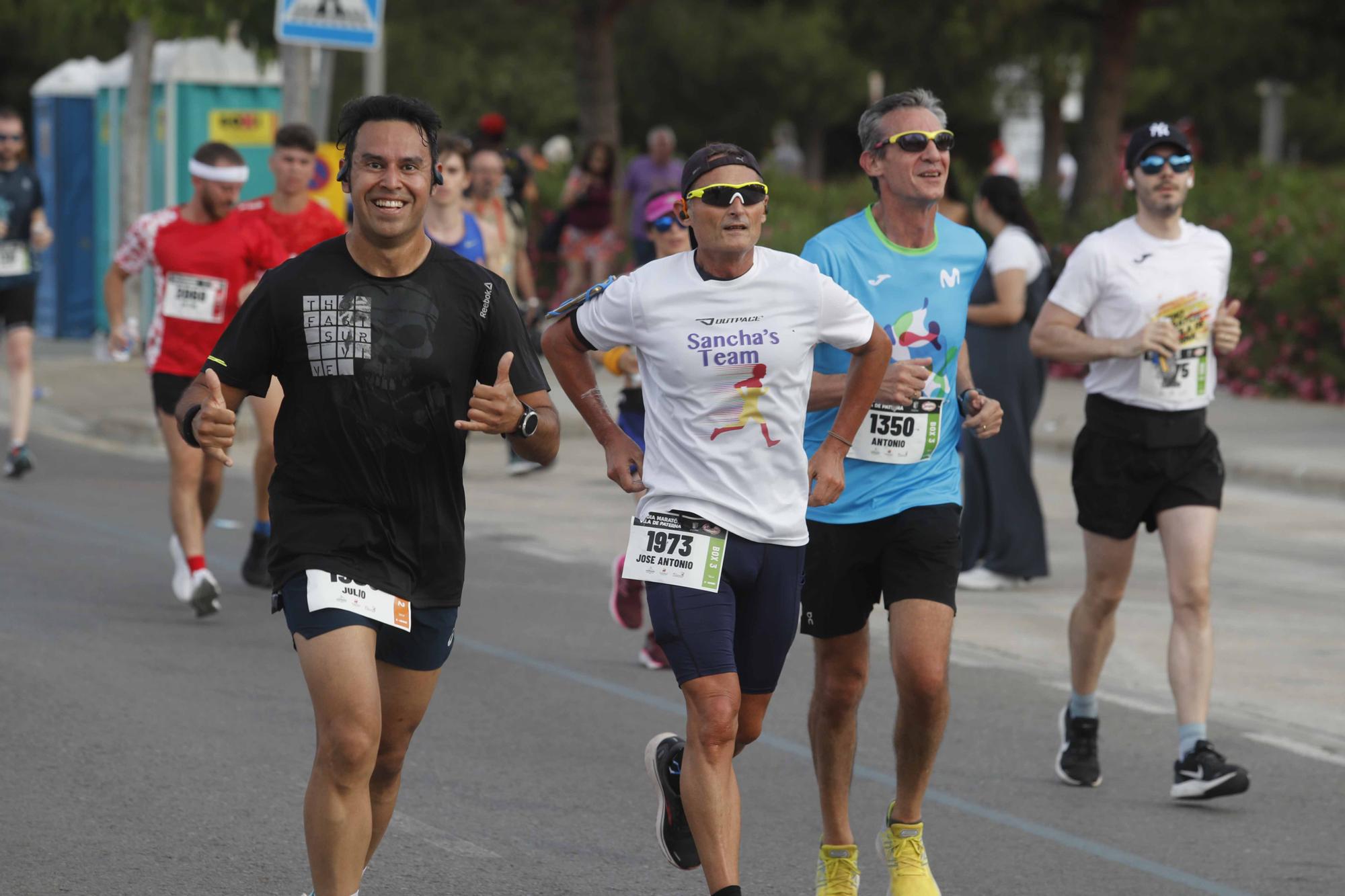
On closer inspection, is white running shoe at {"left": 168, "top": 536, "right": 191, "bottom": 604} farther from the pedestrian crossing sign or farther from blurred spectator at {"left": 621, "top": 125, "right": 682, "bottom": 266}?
blurred spectator at {"left": 621, "top": 125, "right": 682, "bottom": 266}

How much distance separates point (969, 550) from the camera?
10.6 meters

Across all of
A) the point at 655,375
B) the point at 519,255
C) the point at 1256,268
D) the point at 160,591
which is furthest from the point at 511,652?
the point at 1256,268

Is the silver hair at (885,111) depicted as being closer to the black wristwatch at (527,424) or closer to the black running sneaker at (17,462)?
the black wristwatch at (527,424)

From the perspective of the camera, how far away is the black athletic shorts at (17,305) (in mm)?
13570

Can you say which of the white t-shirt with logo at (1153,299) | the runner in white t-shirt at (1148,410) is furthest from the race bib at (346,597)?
the white t-shirt with logo at (1153,299)

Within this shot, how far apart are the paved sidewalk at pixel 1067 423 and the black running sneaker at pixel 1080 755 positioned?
294 inches

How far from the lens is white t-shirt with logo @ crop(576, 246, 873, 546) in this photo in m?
4.99

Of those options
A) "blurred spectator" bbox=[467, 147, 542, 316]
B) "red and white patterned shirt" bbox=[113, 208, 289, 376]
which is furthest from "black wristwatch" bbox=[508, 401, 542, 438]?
"blurred spectator" bbox=[467, 147, 542, 316]

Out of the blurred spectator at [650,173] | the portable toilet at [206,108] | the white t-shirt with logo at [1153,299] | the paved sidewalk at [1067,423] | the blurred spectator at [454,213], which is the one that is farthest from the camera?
the blurred spectator at [650,173]

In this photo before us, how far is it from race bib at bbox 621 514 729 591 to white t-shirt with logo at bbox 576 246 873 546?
34mm

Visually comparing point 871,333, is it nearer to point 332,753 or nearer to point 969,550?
point 332,753

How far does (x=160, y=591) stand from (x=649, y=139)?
44.0 ft

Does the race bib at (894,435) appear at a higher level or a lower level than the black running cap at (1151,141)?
lower

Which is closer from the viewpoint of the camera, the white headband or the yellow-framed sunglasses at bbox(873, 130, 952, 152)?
the yellow-framed sunglasses at bbox(873, 130, 952, 152)
